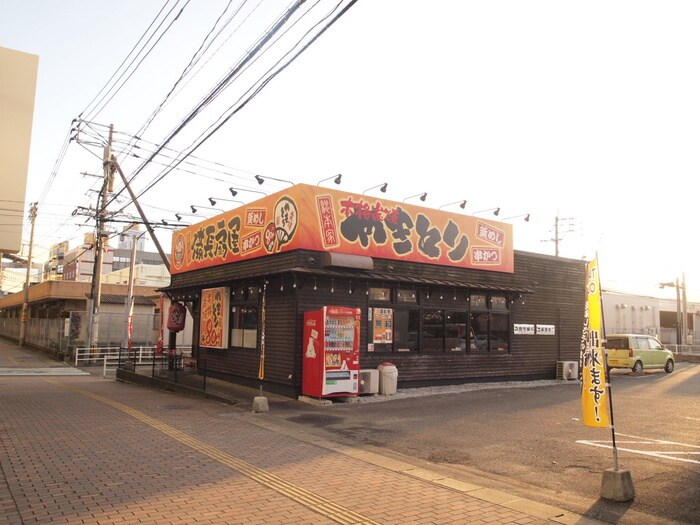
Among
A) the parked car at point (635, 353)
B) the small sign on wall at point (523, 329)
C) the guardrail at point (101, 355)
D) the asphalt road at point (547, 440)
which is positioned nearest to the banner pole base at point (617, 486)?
the asphalt road at point (547, 440)

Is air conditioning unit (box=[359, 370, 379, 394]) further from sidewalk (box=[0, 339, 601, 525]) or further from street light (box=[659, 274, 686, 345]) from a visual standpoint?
street light (box=[659, 274, 686, 345])

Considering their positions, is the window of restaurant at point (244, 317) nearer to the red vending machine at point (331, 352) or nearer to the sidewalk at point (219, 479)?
the red vending machine at point (331, 352)

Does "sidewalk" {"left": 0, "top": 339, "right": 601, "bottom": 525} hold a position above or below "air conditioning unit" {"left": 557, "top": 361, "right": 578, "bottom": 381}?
below

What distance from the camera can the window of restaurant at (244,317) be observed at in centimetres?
1719

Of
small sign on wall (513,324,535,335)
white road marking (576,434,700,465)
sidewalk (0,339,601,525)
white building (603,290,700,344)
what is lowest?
sidewalk (0,339,601,525)

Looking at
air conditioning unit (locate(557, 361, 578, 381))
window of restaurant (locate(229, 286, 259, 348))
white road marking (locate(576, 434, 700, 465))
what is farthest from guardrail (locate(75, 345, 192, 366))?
white road marking (locate(576, 434, 700, 465))

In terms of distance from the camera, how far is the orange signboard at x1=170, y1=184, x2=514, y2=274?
606 inches

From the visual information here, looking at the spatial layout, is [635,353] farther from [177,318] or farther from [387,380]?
[177,318]

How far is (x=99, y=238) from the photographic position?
85.8ft

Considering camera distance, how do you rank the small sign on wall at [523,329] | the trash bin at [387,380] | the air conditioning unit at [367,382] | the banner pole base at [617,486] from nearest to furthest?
the banner pole base at [617,486] < the air conditioning unit at [367,382] < the trash bin at [387,380] < the small sign on wall at [523,329]

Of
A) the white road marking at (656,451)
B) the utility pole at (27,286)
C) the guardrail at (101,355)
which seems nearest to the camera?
the white road marking at (656,451)

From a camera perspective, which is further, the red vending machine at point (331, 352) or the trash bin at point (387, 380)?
the trash bin at point (387, 380)

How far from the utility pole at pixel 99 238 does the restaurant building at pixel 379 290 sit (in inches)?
280

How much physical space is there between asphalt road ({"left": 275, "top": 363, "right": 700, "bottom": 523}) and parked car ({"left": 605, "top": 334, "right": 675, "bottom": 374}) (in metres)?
8.22
